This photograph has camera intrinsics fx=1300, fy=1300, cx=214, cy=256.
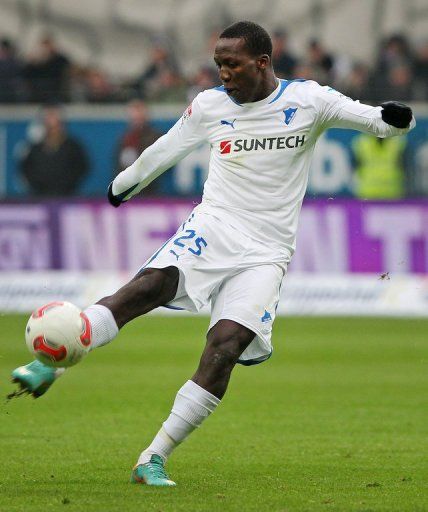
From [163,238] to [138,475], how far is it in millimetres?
12563

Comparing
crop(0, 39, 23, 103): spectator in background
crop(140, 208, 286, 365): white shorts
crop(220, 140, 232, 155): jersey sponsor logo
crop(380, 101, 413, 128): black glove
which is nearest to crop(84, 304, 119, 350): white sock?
crop(140, 208, 286, 365): white shorts

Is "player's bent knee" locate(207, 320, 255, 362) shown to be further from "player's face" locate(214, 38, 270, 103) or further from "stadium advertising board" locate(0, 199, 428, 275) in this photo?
"stadium advertising board" locate(0, 199, 428, 275)

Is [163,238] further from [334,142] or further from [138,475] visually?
[138,475]

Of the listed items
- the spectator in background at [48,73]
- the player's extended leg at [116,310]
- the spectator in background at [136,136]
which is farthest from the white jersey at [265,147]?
the spectator in background at [48,73]

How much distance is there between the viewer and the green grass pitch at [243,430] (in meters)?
7.17

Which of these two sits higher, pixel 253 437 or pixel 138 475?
pixel 138 475

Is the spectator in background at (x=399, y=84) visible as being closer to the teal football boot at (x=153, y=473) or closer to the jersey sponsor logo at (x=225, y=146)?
the jersey sponsor logo at (x=225, y=146)

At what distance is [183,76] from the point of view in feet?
76.4

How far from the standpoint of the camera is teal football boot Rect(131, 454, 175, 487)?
740 centimetres

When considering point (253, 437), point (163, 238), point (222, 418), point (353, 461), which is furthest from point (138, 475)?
point (163, 238)

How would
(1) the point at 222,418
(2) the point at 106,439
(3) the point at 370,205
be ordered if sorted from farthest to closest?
(3) the point at 370,205 → (1) the point at 222,418 → (2) the point at 106,439

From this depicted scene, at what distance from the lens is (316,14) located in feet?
84.4

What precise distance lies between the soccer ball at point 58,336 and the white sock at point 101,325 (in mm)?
81

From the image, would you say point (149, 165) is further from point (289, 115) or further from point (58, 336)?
point (58, 336)
